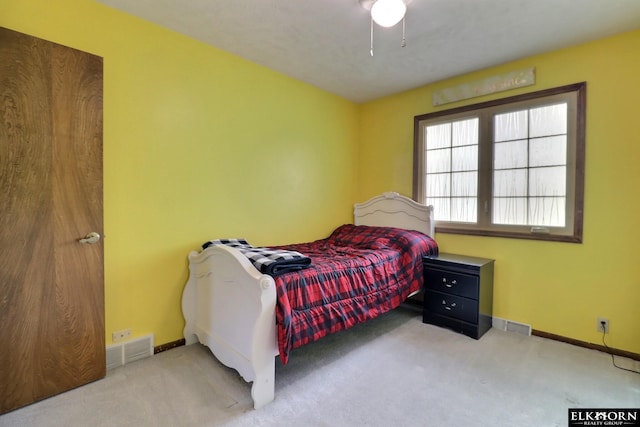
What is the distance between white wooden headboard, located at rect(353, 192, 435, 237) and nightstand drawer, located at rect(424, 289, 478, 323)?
0.72 meters

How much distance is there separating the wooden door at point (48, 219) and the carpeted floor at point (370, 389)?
8.1 inches

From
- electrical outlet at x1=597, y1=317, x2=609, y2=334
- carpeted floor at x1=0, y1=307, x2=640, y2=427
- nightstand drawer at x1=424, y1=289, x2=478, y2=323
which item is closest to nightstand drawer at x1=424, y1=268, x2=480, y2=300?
nightstand drawer at x1=424, y1=289, x2=478, y2=323

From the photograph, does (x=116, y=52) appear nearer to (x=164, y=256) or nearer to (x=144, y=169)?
(x=144, y=169)

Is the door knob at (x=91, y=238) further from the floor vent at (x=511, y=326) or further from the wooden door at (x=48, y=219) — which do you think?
the floor vent at (x=511, y=326)

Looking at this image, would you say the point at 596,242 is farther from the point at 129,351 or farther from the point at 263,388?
→ the point at 129,351

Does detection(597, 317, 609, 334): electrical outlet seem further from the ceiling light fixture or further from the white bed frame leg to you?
the ceiling light fixture

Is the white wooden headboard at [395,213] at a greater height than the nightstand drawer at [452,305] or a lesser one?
greater

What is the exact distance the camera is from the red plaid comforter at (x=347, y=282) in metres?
1.88

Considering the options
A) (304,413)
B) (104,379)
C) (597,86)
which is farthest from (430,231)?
(104,379)

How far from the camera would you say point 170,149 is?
2357 millimetres

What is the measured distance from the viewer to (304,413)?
1667 millimetres

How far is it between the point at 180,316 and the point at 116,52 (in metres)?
2.05

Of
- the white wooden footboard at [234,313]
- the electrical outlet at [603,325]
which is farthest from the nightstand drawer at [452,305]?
the white wooden footboard at [234,313]


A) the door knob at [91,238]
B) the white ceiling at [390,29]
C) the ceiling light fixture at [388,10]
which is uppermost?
the white ceiling at [390,29]
